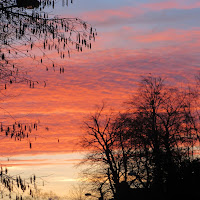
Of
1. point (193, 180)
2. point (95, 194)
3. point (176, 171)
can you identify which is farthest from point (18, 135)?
point (95, 194)

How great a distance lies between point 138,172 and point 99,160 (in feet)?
15.2

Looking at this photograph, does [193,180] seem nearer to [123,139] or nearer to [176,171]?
[176,171]

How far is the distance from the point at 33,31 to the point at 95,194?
3703 centimetres

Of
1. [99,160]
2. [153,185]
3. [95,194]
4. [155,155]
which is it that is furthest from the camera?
[95,194]

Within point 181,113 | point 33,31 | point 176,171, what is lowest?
point 176,171

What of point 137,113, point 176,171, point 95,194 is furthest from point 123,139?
point 176,171

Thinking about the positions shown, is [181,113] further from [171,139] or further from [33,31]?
[33,31]

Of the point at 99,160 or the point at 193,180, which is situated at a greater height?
the point at 99,160

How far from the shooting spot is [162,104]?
129 ft

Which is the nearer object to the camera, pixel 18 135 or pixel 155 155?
pixel 18 135

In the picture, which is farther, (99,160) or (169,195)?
(99,160)

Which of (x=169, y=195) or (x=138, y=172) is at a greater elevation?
(x=138, y=172)

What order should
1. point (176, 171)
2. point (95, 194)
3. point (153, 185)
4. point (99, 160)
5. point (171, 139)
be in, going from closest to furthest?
1. point (176, 171)
2. point (153, 185)
3. point (171, 139)
4. point (99, 160)
5. point (95, 194)

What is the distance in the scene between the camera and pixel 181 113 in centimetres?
3906
